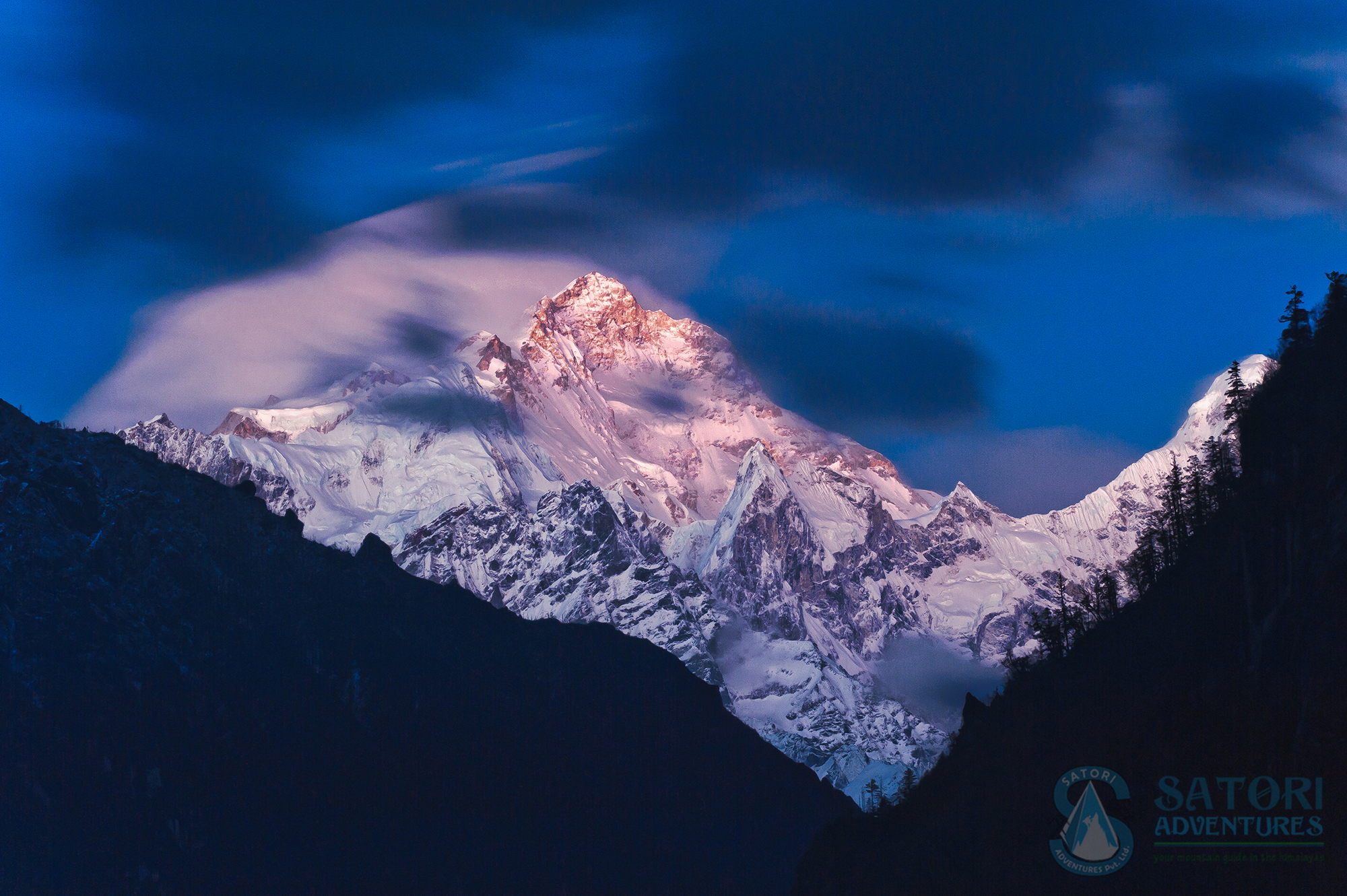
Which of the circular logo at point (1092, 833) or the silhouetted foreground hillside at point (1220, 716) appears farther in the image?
the circular logo at point (1092, 833)

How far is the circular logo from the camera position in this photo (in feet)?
338

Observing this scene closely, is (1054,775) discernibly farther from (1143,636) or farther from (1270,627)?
(1270,627)

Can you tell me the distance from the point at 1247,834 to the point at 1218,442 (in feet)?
192

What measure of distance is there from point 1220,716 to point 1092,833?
13117 mm

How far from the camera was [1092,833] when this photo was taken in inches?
4252

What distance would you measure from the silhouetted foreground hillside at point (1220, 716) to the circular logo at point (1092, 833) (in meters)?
0.71

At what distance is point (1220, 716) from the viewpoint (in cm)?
10125

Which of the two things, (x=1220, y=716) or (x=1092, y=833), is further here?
(x=1092, y=833)

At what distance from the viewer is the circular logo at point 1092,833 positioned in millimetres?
103062

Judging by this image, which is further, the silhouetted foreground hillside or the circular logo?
the circular logo

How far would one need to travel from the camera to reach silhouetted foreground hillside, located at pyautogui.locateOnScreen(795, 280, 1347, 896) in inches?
3506

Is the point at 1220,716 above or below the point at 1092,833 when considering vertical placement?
above

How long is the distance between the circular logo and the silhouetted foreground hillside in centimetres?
71

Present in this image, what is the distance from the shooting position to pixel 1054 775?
124438 millimetres
